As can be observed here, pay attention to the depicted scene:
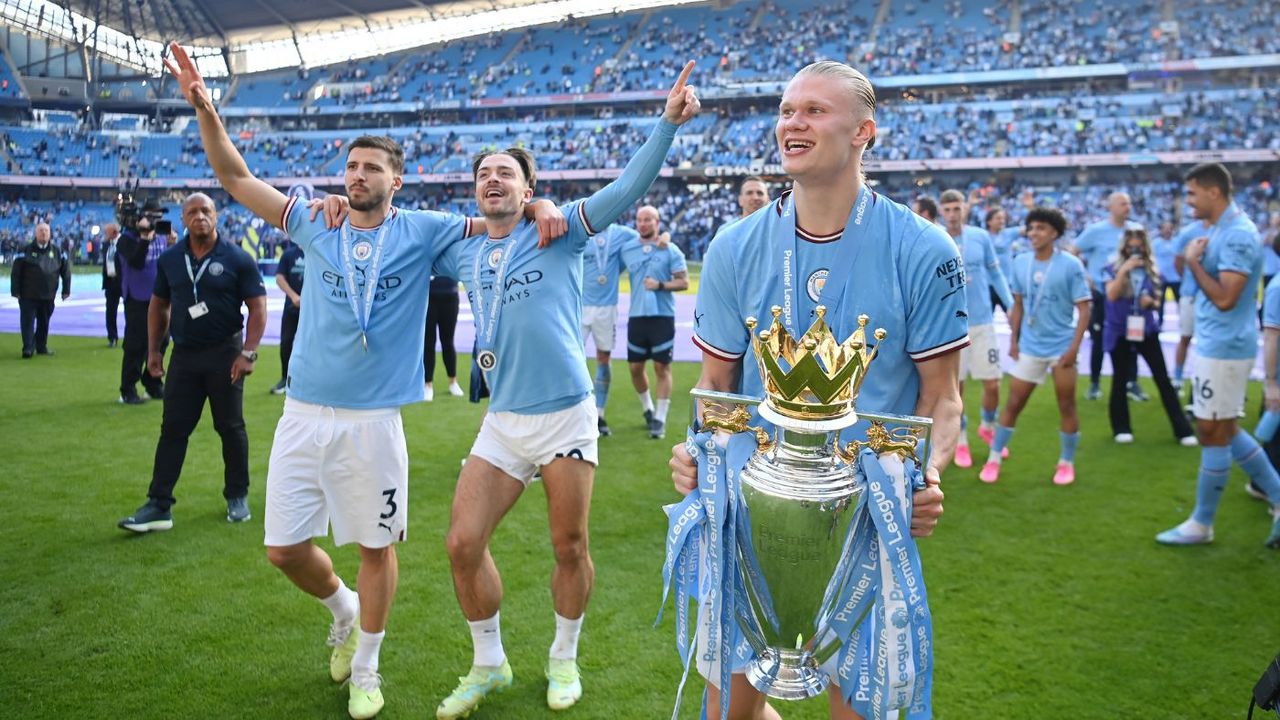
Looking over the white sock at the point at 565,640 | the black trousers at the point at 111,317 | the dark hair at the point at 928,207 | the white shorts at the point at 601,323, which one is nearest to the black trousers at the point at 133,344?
the black trousers at the point at 111,317

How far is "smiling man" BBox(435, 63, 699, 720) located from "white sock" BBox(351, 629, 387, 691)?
0.32 meters

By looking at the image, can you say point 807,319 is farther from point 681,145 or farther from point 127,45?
point 127,45

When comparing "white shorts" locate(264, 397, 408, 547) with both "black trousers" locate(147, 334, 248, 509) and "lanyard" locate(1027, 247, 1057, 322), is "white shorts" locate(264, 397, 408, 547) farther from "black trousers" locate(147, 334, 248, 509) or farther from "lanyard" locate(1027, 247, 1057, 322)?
"lanyard" locate(1027, 247, 1057, 322)

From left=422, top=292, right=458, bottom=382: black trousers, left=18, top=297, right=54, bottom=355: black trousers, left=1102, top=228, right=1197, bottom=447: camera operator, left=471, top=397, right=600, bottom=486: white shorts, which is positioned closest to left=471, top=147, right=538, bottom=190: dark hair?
left=471, top=397, right=600, bottom=486: white shorts

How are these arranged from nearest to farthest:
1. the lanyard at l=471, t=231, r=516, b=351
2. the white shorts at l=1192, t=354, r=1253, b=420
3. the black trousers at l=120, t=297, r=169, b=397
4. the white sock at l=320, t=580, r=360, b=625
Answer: the lanyard at l=471, t=231, r=516, b=351 < the white sock at l=320, t=580, r=360, b=625 < the white shorts at l=1192, t=354, r=1253, b=420 < the black trousers at l=120, t=297, r=169, b=397

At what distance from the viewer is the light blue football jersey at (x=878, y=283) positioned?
211 centimetres

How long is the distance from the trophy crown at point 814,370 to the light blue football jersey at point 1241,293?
14.0ft

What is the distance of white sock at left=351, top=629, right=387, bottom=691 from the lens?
3.41 m

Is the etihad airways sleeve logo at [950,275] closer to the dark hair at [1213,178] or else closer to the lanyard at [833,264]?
the lanyard at [833,264]

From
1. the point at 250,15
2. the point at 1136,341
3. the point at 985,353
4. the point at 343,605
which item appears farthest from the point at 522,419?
the point at 250,15

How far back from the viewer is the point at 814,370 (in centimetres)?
174

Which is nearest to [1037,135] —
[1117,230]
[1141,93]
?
[1141,93]

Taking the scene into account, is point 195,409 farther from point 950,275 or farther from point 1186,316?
point 1186,316

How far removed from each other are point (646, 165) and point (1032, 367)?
4.66 metres
